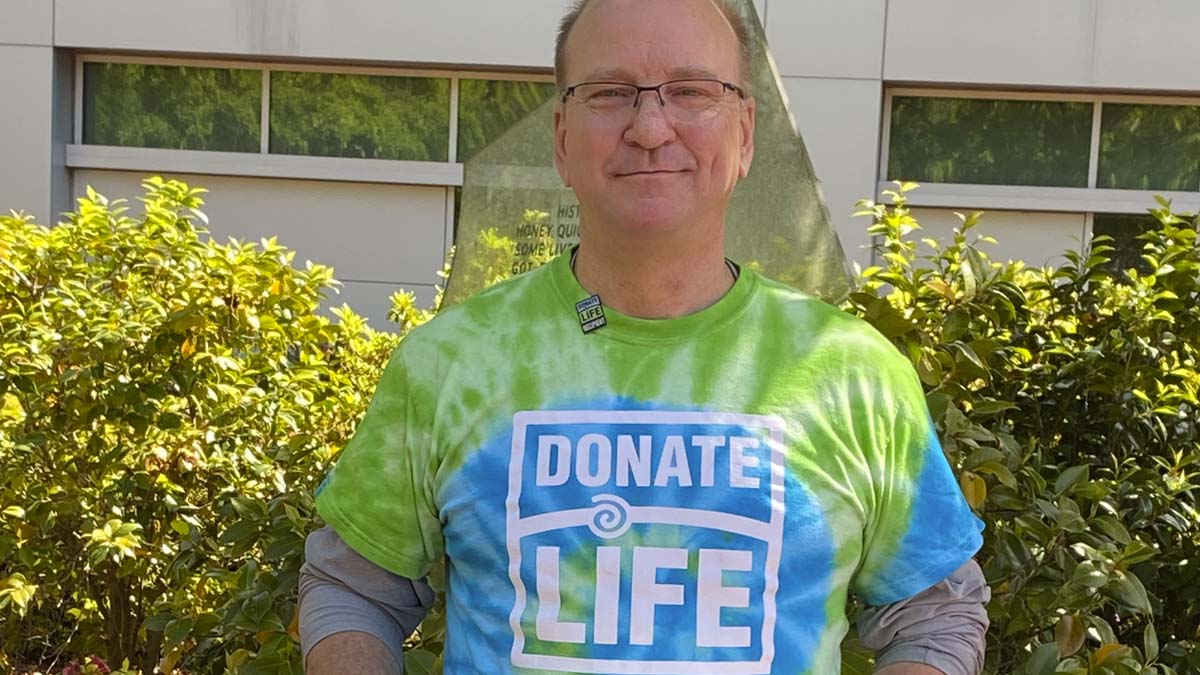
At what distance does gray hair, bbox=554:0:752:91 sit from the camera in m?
1.70

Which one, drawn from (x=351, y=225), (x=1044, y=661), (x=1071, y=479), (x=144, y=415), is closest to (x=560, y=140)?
(x=1044, y=661)

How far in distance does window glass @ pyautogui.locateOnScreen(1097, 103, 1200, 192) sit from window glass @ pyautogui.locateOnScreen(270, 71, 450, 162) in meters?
4.66

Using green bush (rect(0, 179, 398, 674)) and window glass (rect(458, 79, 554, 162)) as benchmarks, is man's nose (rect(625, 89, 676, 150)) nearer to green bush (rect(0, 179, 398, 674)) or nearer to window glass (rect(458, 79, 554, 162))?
green bush (rect(0, 179, 398, 674))

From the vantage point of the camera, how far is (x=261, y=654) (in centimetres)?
Result: 248

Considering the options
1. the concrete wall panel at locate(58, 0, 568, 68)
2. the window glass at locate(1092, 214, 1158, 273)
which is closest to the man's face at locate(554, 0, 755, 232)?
the concrete wall panel at locate(58, 0, 568, 68)

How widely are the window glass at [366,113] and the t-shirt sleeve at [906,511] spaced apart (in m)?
8.19

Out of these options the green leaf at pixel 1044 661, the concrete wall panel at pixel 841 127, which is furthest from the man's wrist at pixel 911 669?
the concrete wall panel at pixel 841 127

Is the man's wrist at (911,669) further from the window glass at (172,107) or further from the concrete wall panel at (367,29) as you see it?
the window glass at (172,107)

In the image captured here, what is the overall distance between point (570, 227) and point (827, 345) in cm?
170

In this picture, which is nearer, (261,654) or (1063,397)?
(261,654)

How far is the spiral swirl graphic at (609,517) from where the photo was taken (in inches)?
→ 60.4

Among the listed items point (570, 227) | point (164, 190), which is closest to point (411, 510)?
point (570, 227)

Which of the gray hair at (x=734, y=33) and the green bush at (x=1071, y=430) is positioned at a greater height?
the gray hair at (x=734, y=33)

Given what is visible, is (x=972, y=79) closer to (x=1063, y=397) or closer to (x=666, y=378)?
(x=1063, y=397)
